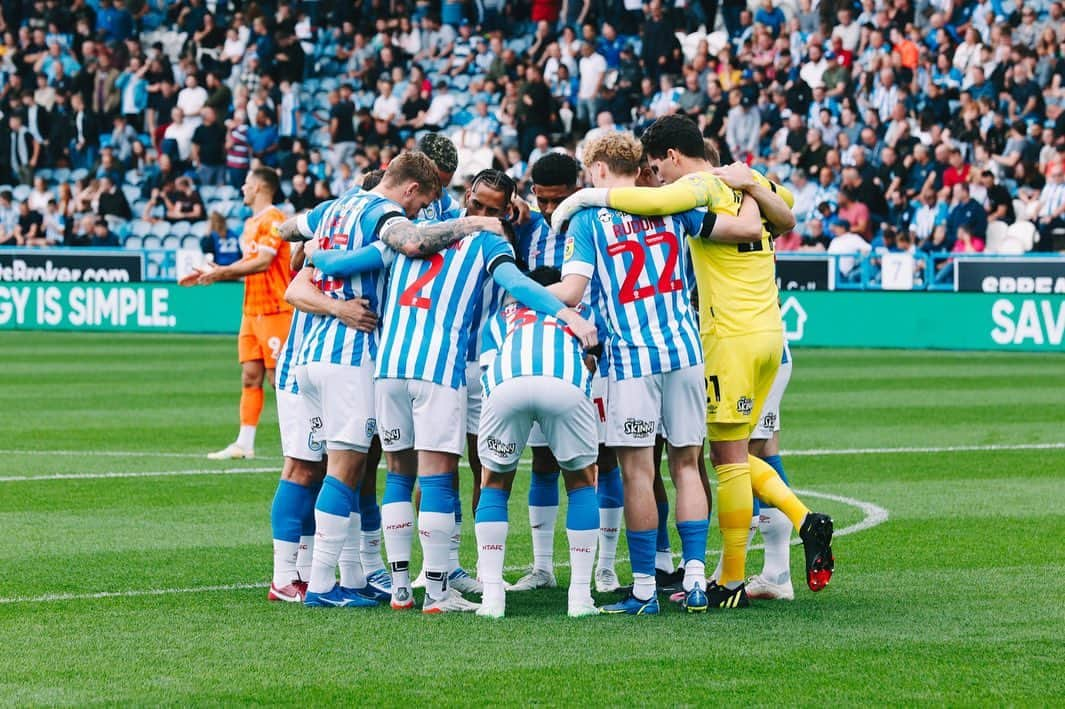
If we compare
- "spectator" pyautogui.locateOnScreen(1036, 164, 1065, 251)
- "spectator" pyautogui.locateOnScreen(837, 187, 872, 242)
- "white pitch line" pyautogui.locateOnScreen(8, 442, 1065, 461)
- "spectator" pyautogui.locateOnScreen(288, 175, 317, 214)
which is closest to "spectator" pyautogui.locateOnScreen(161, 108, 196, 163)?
"spectator" pyautogui.locateOnScreen(288, 175, 317, 214)

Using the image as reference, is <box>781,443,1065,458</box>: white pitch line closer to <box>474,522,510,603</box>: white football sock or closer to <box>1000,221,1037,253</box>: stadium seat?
<box>474,522,510,603</box>: white football sock

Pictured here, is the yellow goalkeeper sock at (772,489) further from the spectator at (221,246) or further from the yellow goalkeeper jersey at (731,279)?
the spectator at (221,246)

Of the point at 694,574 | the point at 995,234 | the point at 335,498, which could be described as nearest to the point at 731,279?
the point at 694,574

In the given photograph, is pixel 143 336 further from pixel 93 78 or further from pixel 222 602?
pixel 222 602

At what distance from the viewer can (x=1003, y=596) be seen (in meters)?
7.75

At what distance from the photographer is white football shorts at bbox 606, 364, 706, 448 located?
24.5ft

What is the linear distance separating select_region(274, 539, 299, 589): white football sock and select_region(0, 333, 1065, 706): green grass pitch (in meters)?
0.12

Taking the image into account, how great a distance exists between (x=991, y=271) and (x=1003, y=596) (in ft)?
54.8

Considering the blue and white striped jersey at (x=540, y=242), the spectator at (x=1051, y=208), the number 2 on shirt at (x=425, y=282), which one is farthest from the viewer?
the spectator at (x=1051, y=208)

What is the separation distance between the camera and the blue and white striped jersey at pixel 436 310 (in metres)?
7.50

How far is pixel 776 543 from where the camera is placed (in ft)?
26.3

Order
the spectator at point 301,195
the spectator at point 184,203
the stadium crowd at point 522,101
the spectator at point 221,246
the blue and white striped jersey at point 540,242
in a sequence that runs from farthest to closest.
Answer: the spectator at point 184,203, the spectator at point 301,195, the spectator at point 221,246, the stadium crowd at point 522,101, the blue and white striped jersey at point 540,242

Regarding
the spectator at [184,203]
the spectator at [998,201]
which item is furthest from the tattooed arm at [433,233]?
the spectator at [184,203]

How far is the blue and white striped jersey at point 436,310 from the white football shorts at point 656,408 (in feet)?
2.23
